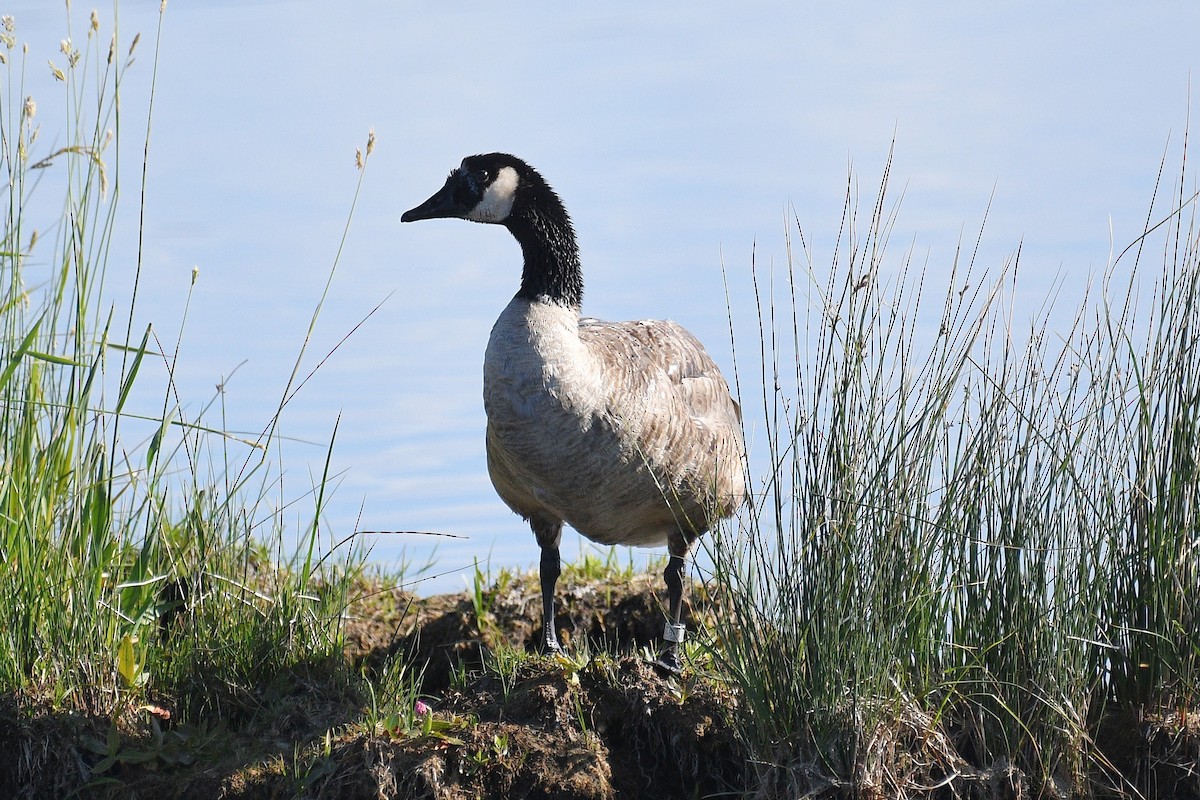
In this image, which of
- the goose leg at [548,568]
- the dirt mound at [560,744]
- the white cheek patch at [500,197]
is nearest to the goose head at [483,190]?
the white cheek patch at [500,197]

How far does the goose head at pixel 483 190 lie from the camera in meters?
6.45

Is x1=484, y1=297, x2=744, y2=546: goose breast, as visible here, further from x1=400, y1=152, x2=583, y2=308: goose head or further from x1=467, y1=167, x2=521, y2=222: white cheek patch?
x1=467, y1=167, x2=521, y2=222: white cheek patch

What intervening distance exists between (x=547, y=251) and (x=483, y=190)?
52cm

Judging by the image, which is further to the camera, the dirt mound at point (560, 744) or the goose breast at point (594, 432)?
the goose breast at point (594, 432)

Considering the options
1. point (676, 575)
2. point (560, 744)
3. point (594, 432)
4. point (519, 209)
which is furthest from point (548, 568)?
point (519, 209)

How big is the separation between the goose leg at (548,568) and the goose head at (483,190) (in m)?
1.52

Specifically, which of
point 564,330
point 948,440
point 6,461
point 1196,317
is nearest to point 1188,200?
point 1196,317

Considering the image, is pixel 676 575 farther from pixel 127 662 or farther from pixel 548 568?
pixel 127 662

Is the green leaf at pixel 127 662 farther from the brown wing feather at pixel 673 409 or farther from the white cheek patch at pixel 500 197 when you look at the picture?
the white cheek patch at pixel 500 197

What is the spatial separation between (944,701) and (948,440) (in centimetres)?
88

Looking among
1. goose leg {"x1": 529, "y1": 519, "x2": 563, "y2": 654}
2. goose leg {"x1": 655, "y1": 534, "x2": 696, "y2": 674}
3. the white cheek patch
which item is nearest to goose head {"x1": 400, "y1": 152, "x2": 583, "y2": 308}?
the white cheek patch

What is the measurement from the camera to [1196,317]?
482 cm

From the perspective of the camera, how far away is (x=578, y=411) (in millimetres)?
5566

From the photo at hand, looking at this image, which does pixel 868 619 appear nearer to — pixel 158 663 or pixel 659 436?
pixel 659 436
